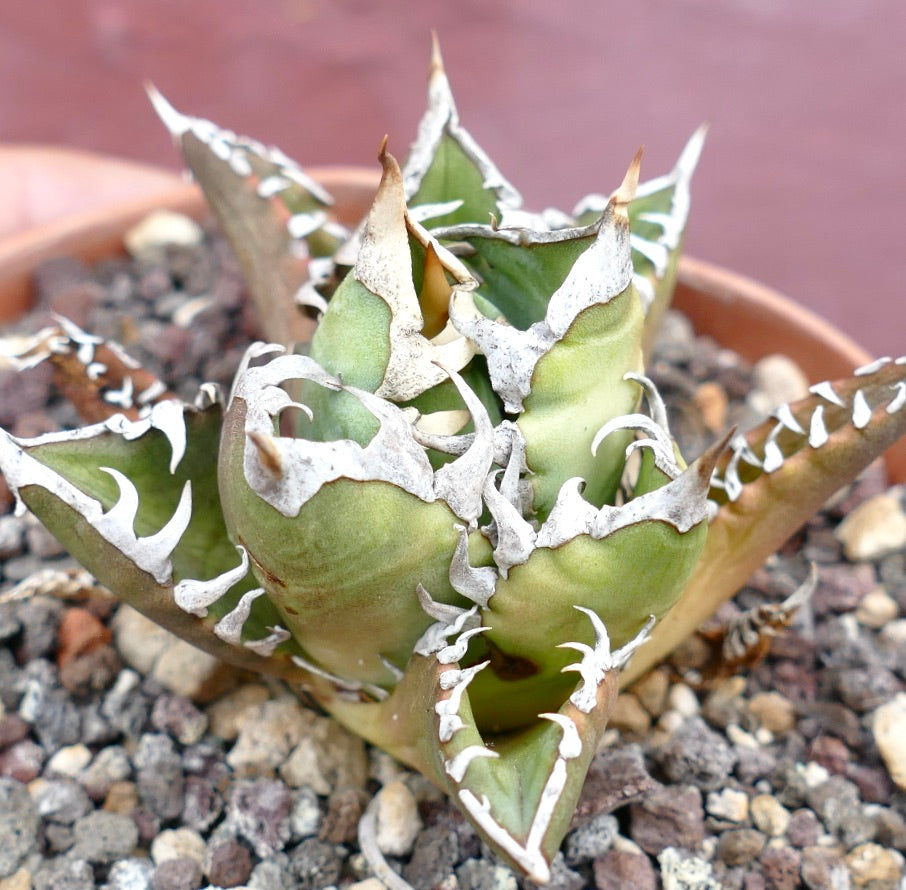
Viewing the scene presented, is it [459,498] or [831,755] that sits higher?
[459,498]

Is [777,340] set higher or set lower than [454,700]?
lower

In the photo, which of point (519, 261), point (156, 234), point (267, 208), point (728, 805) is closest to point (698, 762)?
point (728, 805)

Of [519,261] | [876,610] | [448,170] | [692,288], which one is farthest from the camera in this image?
[692,288]

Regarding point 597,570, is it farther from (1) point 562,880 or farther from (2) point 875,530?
(2) point 875,530

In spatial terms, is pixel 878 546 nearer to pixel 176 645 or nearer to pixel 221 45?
pixel 176 645

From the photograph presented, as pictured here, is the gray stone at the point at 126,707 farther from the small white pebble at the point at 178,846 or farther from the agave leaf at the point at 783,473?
the agave leaf at the point at 783,473

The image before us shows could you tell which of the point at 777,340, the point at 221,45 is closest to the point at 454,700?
the point at 777,340
